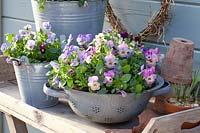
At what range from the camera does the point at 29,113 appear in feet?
4.32

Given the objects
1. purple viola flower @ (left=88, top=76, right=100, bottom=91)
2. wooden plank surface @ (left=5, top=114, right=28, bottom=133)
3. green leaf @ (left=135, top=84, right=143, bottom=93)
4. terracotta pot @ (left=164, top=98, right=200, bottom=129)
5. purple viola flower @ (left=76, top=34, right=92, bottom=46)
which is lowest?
wooden plank surface @ (left=5, top=114, right=28, bottom=133)

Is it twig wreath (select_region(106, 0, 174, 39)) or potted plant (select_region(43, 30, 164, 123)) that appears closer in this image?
potted plant (select_region(43, 30, 164, 123))

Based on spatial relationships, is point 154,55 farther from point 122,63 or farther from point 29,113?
point 29,113

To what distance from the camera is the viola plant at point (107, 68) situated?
112cm

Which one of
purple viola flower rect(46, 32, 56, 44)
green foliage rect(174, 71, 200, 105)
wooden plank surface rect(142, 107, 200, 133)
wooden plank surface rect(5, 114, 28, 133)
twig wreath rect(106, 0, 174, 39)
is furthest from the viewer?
wooden plank surface rect(5, 114, 28, 133)

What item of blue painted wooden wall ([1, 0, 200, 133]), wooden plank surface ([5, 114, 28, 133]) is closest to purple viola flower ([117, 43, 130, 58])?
blue painted wooden wall ([1, 0, 200, 133])

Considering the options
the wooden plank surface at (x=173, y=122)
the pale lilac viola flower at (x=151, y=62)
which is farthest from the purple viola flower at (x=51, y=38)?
the wooden plank surface at (x=173, y=122)

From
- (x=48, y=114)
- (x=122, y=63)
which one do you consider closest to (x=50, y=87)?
(x=48, y=114)

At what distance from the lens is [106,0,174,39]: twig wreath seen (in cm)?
146

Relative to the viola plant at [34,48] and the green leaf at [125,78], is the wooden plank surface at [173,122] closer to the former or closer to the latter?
the green leaf at [125,78]

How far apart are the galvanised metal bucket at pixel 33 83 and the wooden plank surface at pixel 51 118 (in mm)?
26

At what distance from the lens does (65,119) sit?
125 centimetres

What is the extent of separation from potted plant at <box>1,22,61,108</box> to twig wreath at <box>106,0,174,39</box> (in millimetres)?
310

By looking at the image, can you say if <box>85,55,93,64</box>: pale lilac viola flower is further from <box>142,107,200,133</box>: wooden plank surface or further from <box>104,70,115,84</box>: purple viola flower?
<box>142,107,200,133</box>: wooden plank surface
